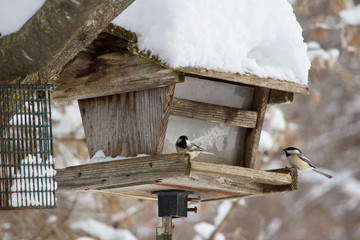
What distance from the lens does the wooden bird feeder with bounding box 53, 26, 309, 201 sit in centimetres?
292

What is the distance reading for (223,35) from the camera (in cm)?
307

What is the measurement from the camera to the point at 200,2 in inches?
121

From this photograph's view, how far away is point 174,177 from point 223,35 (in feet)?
2.71

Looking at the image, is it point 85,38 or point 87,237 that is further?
point 87,237

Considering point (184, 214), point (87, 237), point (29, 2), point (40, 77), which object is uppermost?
point (29, 2)

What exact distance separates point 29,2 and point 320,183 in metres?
10.6

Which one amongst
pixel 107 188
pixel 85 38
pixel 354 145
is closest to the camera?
pixel 85 38

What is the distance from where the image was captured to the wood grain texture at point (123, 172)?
2752mm

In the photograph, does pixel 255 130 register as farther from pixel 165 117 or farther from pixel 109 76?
pixel 109 76

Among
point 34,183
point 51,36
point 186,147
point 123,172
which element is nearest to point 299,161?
point 186,147

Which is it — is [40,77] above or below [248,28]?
below

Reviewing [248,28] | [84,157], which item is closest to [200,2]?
[248,28]

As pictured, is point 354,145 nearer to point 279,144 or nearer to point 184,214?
point 279,144

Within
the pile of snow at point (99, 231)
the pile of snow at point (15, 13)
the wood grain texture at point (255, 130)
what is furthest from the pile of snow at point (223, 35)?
the pile of snow at point (99, 231)
